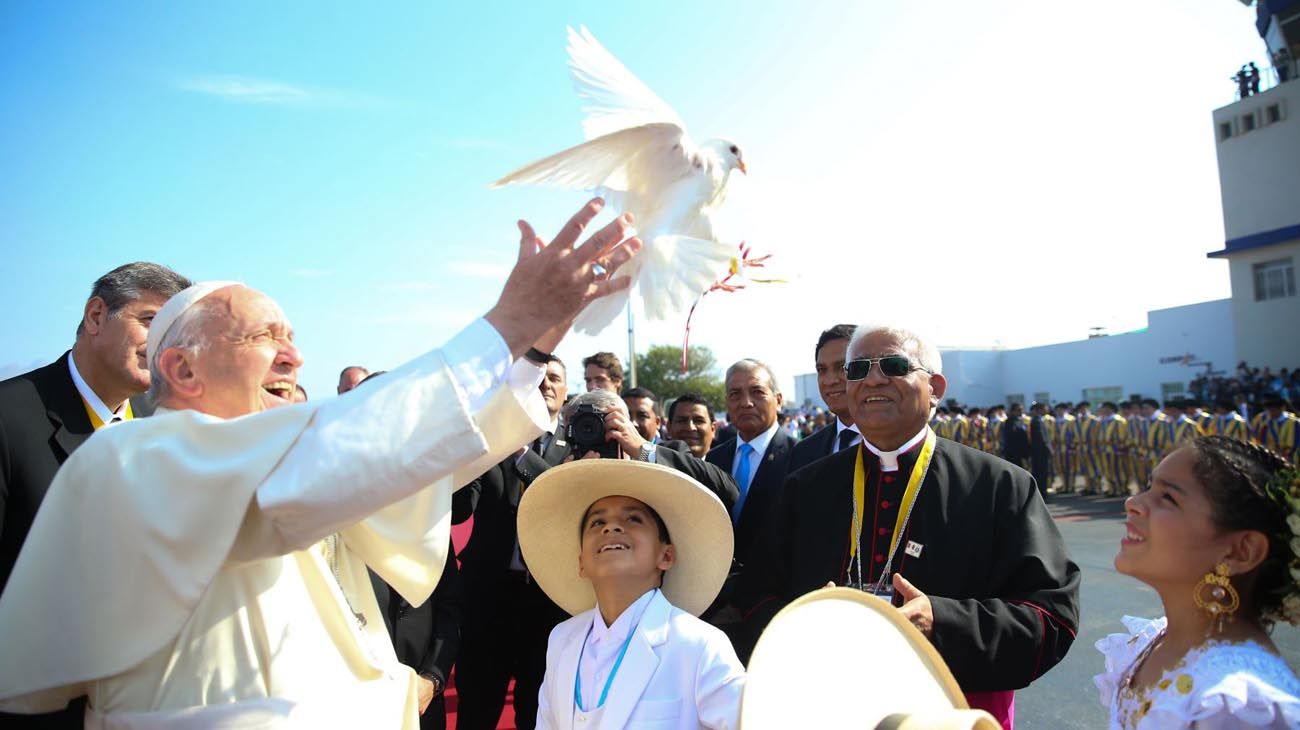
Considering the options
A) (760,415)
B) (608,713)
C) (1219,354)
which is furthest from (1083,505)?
(1219,354)

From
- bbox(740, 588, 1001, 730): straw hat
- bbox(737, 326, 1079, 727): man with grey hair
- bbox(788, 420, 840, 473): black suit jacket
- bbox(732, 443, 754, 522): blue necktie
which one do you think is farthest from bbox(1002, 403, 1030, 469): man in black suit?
bbox(740, 588, 1001, 730): straw hat

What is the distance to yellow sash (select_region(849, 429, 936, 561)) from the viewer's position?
8.68 ft

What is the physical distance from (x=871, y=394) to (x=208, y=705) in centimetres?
214

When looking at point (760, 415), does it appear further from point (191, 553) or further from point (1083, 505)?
point (1083, 505)

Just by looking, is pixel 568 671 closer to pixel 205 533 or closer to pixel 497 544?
pixel 205 533

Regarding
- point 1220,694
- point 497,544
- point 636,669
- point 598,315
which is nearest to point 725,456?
point 497,544

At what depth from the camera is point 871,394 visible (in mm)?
2707

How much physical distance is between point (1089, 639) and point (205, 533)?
6.31 metres

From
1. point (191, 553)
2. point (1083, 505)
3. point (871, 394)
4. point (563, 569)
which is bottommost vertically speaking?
point (1083, 505)

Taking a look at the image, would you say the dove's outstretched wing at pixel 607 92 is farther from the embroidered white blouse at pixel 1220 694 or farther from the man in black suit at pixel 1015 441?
the man in black suit at pixel 1015 441

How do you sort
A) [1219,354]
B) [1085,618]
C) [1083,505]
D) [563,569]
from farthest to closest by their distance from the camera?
[1219,354]
[1083,505]
[1085,618]
[563,569]

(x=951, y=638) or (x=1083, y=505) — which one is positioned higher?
(x=951, y=638)

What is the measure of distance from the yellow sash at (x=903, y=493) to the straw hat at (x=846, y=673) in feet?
3.75

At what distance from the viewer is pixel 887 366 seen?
8.70ft
